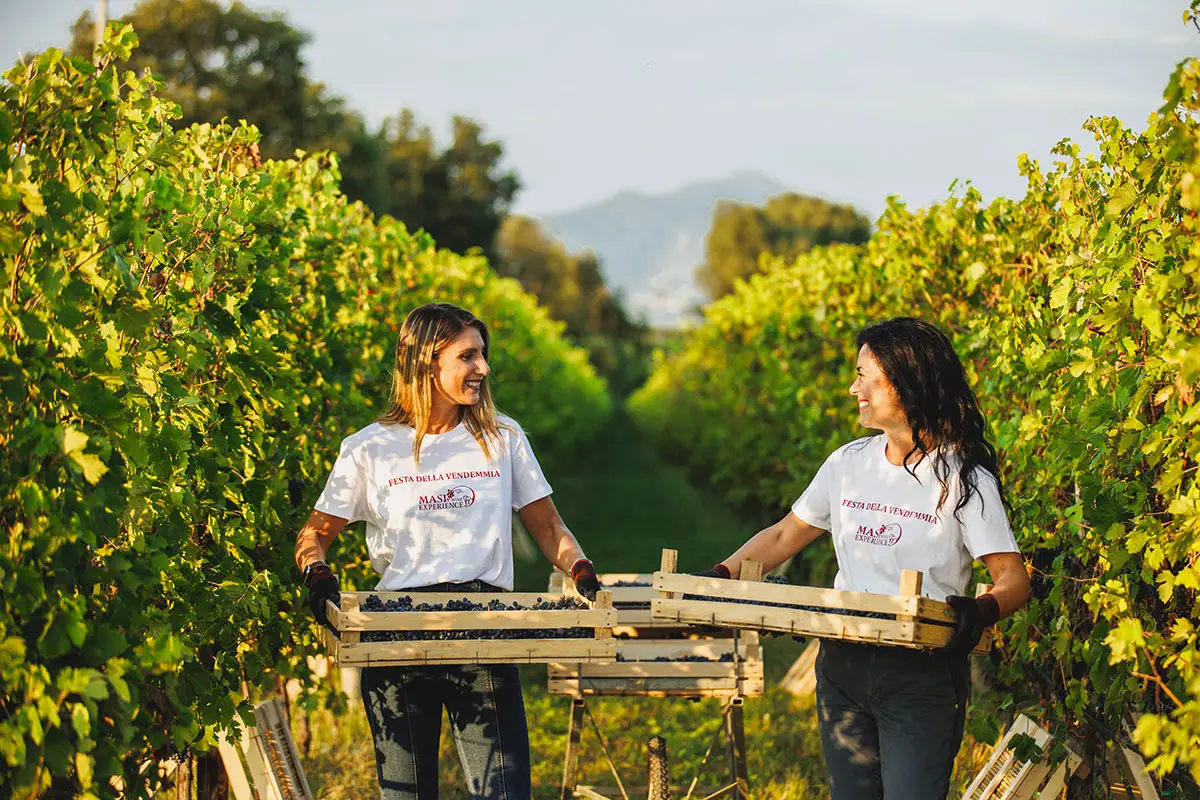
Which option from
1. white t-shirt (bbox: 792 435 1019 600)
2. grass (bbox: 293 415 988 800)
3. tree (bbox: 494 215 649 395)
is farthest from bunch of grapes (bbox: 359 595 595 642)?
tree (bbox: 494 215 649 395)

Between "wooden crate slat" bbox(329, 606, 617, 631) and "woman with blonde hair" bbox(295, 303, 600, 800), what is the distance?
188mm

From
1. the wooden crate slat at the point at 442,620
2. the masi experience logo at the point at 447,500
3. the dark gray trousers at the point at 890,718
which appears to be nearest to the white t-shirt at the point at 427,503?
the masi experience logo at the point at 447,500

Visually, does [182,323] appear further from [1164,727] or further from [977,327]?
[977,327]

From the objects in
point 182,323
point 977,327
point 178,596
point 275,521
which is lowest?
point 178,596

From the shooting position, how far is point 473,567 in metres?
3.82

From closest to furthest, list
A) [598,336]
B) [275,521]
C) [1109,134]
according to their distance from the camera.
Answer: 1. [1109,134]
2. [275,521]
3. [598,336]

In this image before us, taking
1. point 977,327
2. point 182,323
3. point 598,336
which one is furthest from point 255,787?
point 598,336

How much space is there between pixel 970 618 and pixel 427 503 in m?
1.61

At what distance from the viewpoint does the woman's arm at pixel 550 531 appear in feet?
13.4

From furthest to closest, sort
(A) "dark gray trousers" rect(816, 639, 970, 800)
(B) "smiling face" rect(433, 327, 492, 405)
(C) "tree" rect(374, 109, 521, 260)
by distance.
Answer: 1. (C) "tree" rect(374, 109, 521, 260)
2. (B) "smiling face" rect(433, 327, 492, 405)
3. (A) "dark gray trousers" rect(816, 639, 970, 800)

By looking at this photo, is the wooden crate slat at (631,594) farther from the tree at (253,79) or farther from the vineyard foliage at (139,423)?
the tree at (253,79)

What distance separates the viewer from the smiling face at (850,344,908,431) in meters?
3.59

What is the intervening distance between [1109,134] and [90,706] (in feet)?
11.1

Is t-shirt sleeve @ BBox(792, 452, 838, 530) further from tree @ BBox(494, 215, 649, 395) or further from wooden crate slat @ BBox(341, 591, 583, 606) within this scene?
tree @ BBox(494, 215, 649, 395)
